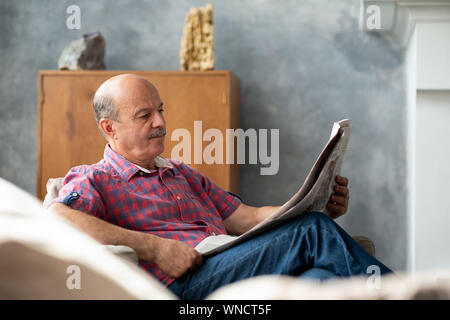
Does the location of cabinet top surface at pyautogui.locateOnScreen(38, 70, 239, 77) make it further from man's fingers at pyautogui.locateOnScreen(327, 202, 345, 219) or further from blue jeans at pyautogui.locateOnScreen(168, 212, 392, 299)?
blue jeans at pyautogui.locateOnScreen(168, 212, 392, 299)

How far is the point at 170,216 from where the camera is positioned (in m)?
1.71

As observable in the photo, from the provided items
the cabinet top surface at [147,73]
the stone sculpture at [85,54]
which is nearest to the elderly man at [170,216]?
the cabinet top surface at [147,73]

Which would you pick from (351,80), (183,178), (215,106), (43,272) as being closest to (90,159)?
(215,106)

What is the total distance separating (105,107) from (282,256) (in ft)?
2.63

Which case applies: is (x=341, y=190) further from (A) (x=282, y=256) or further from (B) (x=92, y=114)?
(B) (x=92, y=114)

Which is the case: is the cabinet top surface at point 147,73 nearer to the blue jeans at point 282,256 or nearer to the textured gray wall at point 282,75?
the textured gray wall at point 282,75

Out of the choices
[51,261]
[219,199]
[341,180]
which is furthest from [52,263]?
[219,199]

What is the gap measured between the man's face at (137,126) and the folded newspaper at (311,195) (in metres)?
0.38

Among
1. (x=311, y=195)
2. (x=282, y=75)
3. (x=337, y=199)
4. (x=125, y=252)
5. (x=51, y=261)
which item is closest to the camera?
(x=51, y=261)

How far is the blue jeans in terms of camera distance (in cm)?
136

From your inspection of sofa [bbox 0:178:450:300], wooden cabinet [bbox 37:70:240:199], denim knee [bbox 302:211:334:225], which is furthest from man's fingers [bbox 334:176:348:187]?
sofa [bbox 0:178:450:300]

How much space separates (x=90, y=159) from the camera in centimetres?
293

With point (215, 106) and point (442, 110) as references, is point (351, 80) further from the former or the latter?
point (215, 106)
